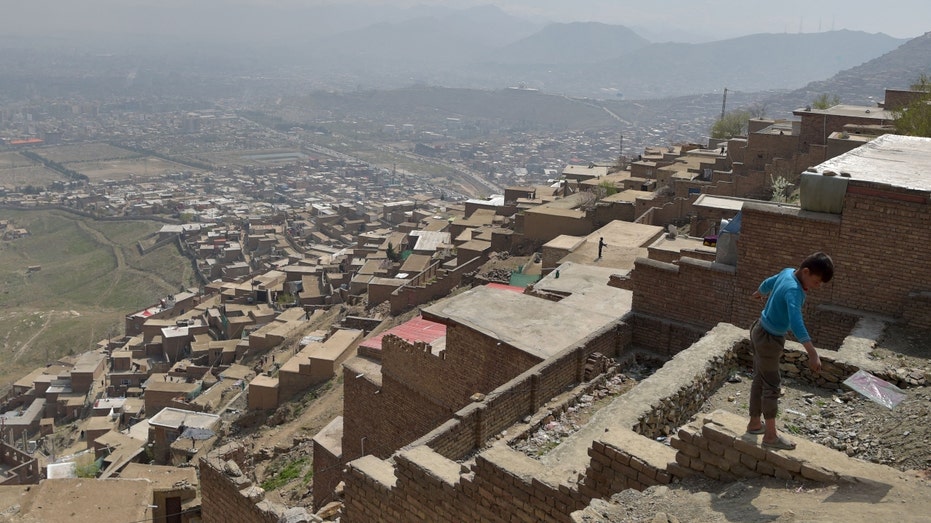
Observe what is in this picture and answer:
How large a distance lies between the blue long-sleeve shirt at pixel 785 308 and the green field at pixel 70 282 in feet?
128

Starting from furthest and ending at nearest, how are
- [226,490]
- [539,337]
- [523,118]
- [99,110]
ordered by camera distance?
[99,110], [523,118], [539,337], [226,490]

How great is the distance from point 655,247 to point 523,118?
175059 mm

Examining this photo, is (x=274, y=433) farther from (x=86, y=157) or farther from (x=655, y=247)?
(x=86, y=157)

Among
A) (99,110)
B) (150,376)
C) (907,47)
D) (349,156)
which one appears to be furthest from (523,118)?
(150,376)

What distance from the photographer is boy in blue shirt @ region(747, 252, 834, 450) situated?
418cm

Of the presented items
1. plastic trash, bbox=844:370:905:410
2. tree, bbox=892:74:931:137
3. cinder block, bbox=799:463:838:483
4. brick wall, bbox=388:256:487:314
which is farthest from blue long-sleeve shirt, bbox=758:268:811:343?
brick wall, bbox=388:256:487:314

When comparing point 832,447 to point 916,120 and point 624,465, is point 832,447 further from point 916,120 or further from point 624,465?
point 916,120

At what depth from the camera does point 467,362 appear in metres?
9.33

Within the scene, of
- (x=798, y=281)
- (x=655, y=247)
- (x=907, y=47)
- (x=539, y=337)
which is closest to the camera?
(x=798, y=281)

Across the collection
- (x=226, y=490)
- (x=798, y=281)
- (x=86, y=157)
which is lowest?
(x=86, y=157)

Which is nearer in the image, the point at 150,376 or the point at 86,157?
the point at 150,376

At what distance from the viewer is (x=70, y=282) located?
60.2 metres

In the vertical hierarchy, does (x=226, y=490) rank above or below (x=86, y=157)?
above

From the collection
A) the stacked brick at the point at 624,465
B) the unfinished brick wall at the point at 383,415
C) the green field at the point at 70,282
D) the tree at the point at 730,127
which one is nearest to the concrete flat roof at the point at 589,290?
the unfinished brick wall at the point at 383,415
